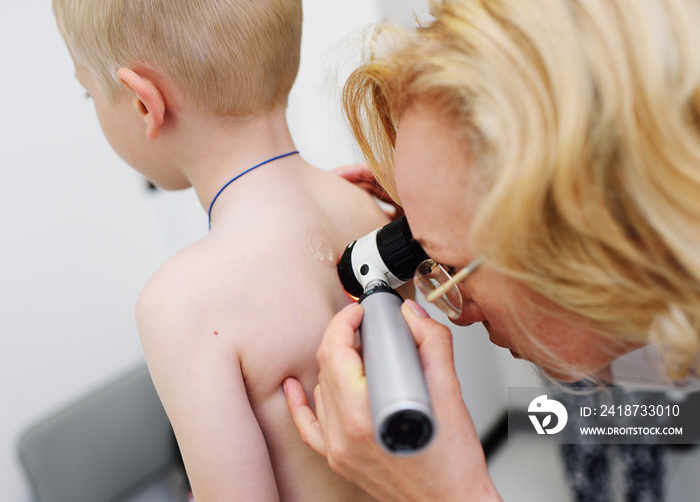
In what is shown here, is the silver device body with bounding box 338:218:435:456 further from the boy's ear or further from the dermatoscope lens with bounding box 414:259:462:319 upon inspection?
the boy's ear

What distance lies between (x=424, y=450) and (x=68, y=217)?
129 cm

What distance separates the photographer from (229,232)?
724mm

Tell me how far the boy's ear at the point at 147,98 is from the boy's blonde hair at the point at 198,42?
22 mm

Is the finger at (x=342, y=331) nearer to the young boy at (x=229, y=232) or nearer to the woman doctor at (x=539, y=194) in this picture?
the woman doctor at (x=539, y=194)

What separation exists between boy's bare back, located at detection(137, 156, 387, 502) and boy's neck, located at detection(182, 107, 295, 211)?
2 centimetres

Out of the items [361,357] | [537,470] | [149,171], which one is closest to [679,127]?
[361,357]

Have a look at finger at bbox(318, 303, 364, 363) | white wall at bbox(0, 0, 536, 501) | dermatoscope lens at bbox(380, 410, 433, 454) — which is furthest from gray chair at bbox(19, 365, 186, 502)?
dermatoscope lens at bbox(380, 410, 433, 454)

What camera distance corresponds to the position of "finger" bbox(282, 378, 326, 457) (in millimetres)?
642

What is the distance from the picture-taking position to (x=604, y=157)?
0.45 meters

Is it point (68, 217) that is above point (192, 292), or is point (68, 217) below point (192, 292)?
below

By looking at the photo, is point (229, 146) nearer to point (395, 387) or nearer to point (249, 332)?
point (249, 332)

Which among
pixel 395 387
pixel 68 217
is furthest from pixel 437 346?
pixel 68 217

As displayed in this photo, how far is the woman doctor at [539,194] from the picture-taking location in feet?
1.44

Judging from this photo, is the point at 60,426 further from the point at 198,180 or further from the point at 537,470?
the point at 537,470
